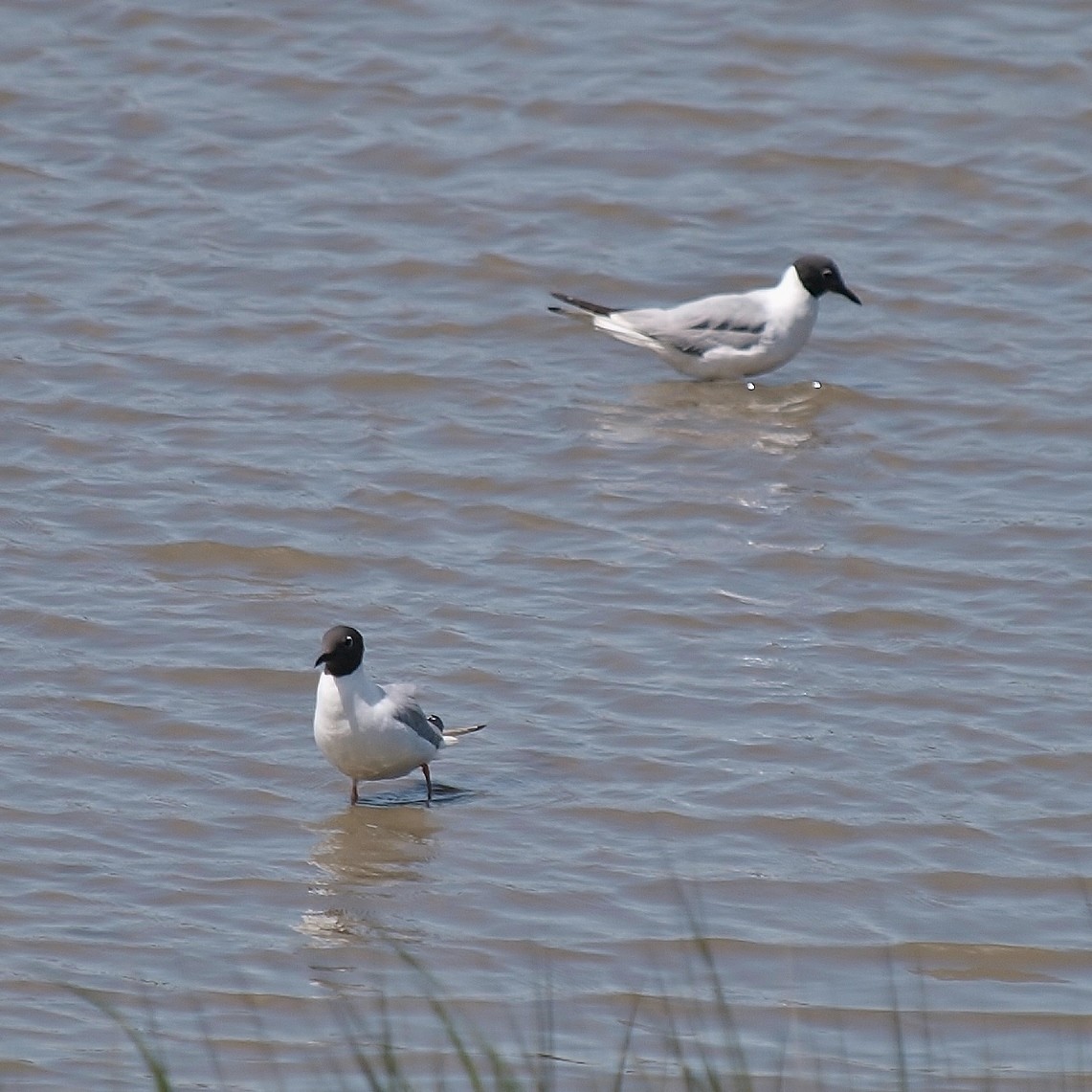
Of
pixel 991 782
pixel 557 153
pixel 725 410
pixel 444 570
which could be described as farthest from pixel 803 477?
pixel 557 153

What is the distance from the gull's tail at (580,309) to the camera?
11.8m

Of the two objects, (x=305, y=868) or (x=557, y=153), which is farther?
(x=557, y=153)

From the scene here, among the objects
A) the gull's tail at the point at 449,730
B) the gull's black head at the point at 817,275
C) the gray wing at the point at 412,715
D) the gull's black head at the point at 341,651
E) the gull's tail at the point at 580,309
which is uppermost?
the gull's black head at the point at 817,275

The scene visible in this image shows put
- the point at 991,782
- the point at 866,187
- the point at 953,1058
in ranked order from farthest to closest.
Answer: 1. the point at 866,187
2. the point at 991,782
3. the point at 953,1058

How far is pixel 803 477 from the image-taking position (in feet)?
34.8

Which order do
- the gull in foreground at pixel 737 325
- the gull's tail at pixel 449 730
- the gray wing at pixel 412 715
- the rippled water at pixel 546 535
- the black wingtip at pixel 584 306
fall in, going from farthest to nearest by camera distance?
the black wingtip at pixel 584 306 < the gull in foreground at pixel 737 325 < the gull's tail at pixel 449 730 < the gray wing at pixel 412 715 < the rippled water at pixel 546 535

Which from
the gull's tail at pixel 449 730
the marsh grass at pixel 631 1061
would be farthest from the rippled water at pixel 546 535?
the gull's tail at pixel 449 730

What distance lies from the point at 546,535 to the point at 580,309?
243 cm

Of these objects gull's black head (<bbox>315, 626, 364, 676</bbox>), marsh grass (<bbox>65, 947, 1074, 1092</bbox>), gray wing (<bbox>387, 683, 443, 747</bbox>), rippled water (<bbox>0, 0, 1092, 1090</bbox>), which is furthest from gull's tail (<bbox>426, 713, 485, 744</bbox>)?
marsh grass (<bbox>65, 947, 1074, 1092</bbox>)

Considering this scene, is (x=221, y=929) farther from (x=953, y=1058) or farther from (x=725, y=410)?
(x=725, y=410)

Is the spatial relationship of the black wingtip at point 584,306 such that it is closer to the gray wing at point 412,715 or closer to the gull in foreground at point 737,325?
the gull in foreground at point 737,325

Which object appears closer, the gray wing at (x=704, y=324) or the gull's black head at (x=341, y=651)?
the gull's black head at (x=341, y=651)

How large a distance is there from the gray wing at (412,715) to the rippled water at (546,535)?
22cm

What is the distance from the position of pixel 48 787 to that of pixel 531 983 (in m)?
1.98
